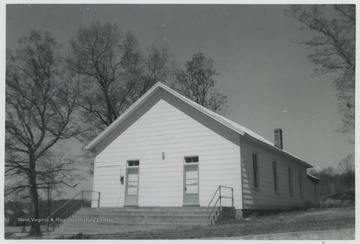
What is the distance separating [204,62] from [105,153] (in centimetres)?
1610

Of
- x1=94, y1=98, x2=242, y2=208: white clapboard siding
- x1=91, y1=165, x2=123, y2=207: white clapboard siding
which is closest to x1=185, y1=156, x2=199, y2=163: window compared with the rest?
x1=94, y1=98, x2=242, y2=208: white clapboard siding

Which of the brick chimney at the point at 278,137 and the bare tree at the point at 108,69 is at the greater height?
the bare tree at the point at 108,69

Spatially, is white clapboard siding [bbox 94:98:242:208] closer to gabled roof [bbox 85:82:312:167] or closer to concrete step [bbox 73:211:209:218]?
gabled roof [bbox 85:82:312:167]

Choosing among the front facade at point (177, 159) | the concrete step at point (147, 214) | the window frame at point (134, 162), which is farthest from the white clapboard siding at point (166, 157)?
the concrete step at point (147, 214)

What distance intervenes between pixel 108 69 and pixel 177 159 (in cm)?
1585

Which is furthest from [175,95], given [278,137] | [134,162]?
[278,137]

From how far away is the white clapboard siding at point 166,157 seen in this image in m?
16.9

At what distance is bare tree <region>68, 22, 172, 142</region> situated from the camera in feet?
97.1

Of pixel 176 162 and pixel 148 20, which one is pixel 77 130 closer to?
pixel 176 162

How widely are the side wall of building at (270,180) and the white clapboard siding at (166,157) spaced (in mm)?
795

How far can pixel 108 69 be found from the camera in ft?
103

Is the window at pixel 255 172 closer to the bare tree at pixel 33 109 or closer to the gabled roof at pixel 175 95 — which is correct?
the gabled roof at pixel 175 95

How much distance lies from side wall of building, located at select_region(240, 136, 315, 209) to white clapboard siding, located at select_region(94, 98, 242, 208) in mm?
795

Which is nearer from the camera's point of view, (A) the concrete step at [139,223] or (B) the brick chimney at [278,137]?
(A) the concrete step at [139,223]
